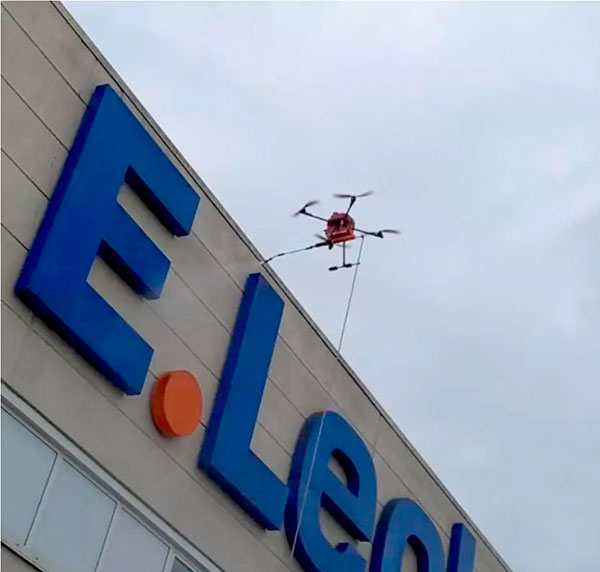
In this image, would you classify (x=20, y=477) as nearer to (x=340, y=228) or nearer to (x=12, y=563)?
(x=12, y=563)

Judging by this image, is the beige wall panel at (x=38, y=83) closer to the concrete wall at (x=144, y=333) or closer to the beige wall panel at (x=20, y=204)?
the concrete wall at (x=144, y=333)

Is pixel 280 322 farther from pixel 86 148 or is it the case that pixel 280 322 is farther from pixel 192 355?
pixel 86 148

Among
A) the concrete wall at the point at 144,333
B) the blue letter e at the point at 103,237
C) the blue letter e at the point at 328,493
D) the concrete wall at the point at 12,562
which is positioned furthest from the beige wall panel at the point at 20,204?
the blue letter e at the point at 328,493

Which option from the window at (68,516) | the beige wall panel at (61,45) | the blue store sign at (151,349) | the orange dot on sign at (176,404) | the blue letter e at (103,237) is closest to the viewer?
the window at (68,516)

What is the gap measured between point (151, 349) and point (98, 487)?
65.5 inches

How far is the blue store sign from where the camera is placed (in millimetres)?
11633

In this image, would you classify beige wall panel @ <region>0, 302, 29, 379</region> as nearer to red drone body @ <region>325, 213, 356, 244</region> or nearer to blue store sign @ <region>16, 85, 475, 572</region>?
blue store sign @ <region>16, 85, 475, 572</region>

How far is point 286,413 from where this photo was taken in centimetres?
1484

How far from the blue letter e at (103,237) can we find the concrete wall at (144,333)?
0.14 meters

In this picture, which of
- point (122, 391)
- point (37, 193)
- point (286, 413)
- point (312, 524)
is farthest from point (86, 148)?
point (312, 524)

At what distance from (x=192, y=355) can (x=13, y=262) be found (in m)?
2.93

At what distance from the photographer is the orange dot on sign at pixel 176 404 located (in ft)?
41.5

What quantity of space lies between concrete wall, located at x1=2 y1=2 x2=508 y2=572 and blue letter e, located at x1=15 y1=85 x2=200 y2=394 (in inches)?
5.4

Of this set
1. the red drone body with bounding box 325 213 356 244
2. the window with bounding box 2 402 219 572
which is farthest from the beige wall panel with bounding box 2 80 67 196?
the red drone body with bounding box 325 213 356 244
